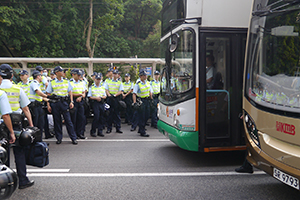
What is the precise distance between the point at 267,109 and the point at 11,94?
373 centimetres

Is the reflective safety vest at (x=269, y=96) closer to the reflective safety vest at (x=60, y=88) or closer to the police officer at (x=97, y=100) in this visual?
the reflective safety vest at (x=60, y=88)

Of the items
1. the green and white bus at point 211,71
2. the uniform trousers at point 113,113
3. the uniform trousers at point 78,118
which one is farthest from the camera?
the uniform trousers at point 113,113

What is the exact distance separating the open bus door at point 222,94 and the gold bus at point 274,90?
0.80 m

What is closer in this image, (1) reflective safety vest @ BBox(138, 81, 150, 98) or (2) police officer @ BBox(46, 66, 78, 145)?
(2) police officer @ BBox(46, 66, 78, 145)

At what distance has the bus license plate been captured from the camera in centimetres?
327

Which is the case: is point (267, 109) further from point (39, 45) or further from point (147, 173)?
point (39, 45)

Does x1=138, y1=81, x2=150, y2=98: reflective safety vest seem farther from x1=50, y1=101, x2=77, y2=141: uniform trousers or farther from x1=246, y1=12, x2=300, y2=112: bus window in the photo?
x1=246, y1=12, x2=300, y2=112: bus window

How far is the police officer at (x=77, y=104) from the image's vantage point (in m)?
8.27

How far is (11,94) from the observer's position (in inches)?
181

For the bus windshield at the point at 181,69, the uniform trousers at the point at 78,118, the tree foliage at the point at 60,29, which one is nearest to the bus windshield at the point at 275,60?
the bus windshield at the point at 181,69

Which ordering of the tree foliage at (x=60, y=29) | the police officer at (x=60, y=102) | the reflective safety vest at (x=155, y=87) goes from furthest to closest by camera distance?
the tree foliage at (x=60, y=29) < the reflective safety vest at (x=155, y=87) < the police officer at (x=60, y=102)

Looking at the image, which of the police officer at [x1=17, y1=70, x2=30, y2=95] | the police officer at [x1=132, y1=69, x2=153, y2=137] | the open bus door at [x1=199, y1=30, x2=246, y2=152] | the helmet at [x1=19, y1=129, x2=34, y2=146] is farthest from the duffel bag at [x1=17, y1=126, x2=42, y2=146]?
the police officer at [x1=132, y1=69, x2=153, y2=137]

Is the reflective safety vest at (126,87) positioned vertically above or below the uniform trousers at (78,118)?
above

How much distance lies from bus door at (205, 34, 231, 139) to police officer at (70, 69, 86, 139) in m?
4.25
